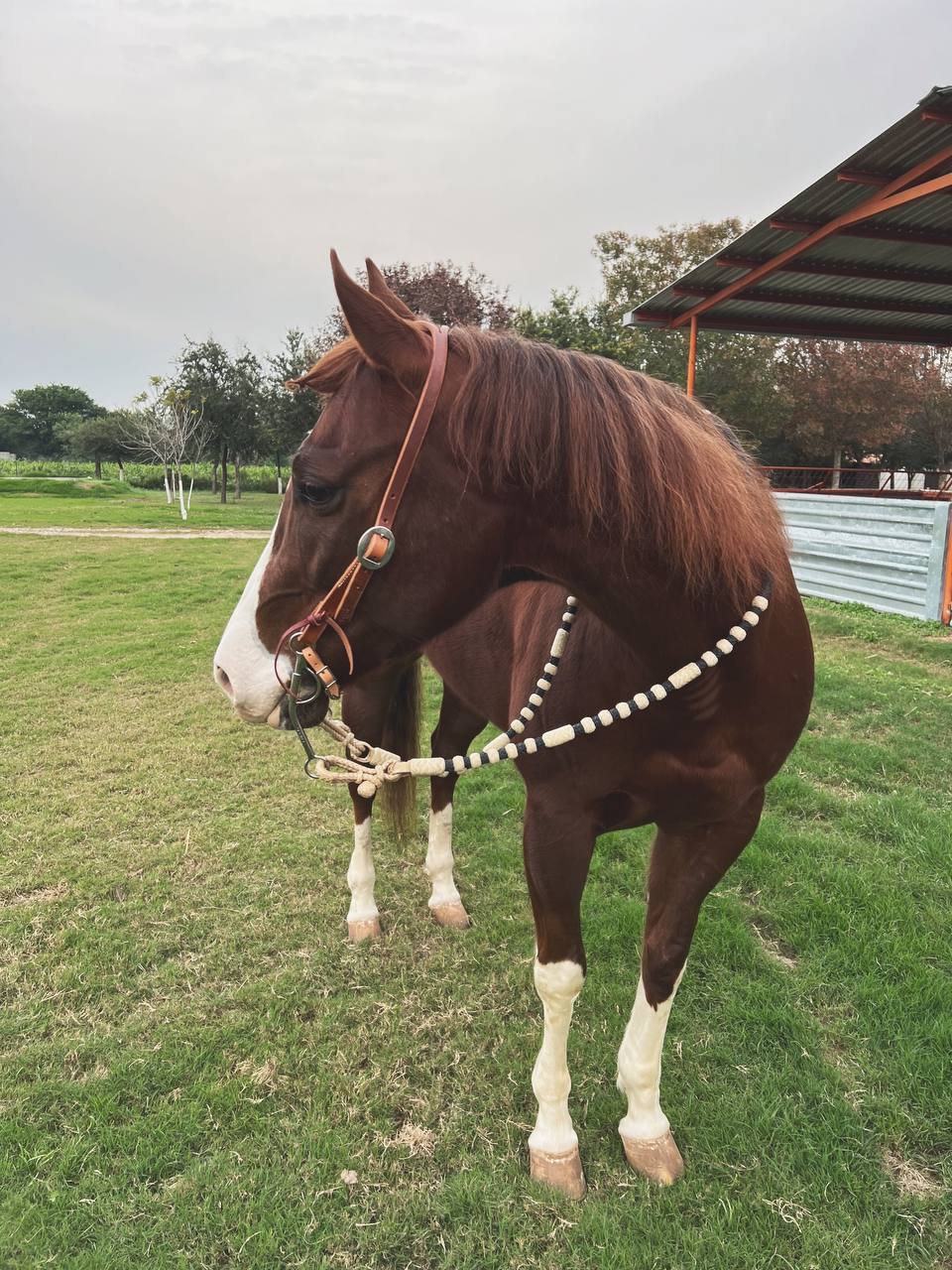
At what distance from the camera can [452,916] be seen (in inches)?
119

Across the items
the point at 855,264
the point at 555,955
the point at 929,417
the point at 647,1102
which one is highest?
the point at 929,417

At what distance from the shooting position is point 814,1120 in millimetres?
2016

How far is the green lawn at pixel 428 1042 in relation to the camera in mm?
1740

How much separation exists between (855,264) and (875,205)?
2127 millimetres

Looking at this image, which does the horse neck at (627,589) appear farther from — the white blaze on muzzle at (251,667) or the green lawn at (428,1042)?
the green lawn at (428,1042)

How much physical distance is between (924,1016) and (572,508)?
2.40 metres

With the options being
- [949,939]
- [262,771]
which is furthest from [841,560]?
[262,771]

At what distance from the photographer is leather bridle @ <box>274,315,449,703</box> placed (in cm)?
119

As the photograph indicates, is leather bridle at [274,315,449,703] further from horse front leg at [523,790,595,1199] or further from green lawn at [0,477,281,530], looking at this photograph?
green lawn at [0,477,281,530]

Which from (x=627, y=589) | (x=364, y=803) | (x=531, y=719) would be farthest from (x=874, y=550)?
(x=627, y=589)

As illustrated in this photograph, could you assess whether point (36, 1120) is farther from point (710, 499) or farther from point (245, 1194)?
point (710, 499)

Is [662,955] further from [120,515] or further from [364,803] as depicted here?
[120,515]

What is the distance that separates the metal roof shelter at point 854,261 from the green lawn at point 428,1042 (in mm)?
6009

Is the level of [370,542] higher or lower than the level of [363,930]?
higher
